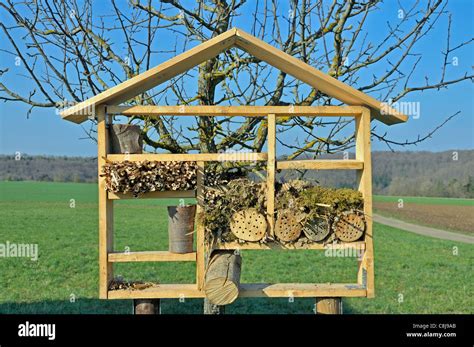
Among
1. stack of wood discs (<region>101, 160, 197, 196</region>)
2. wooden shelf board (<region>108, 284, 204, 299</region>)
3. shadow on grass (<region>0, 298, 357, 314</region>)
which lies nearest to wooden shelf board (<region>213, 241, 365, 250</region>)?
wooden shelf board (<region>108, 284, 204, 299</region>)

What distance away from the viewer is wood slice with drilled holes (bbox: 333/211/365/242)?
3695mm

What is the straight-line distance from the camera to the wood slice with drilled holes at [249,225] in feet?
11.9

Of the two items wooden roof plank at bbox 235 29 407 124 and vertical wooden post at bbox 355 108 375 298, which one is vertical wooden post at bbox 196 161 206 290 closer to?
wooden roof plank at bbox 235 29 407 124

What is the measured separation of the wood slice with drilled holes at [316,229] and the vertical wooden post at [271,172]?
0.26 m

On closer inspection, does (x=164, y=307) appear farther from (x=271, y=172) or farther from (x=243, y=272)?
(x=271, y=172)

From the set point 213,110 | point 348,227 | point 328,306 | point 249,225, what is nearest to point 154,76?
point 213,110

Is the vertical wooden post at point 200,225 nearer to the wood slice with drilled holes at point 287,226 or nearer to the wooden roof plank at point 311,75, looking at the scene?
the wood slice with drilled holes at point 287,226

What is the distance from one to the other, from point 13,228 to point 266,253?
7.99 m

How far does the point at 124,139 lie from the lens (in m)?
3.75

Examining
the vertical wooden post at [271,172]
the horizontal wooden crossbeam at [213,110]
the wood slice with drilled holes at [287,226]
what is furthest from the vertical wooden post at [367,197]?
the vertical wooden post at [271,172]
